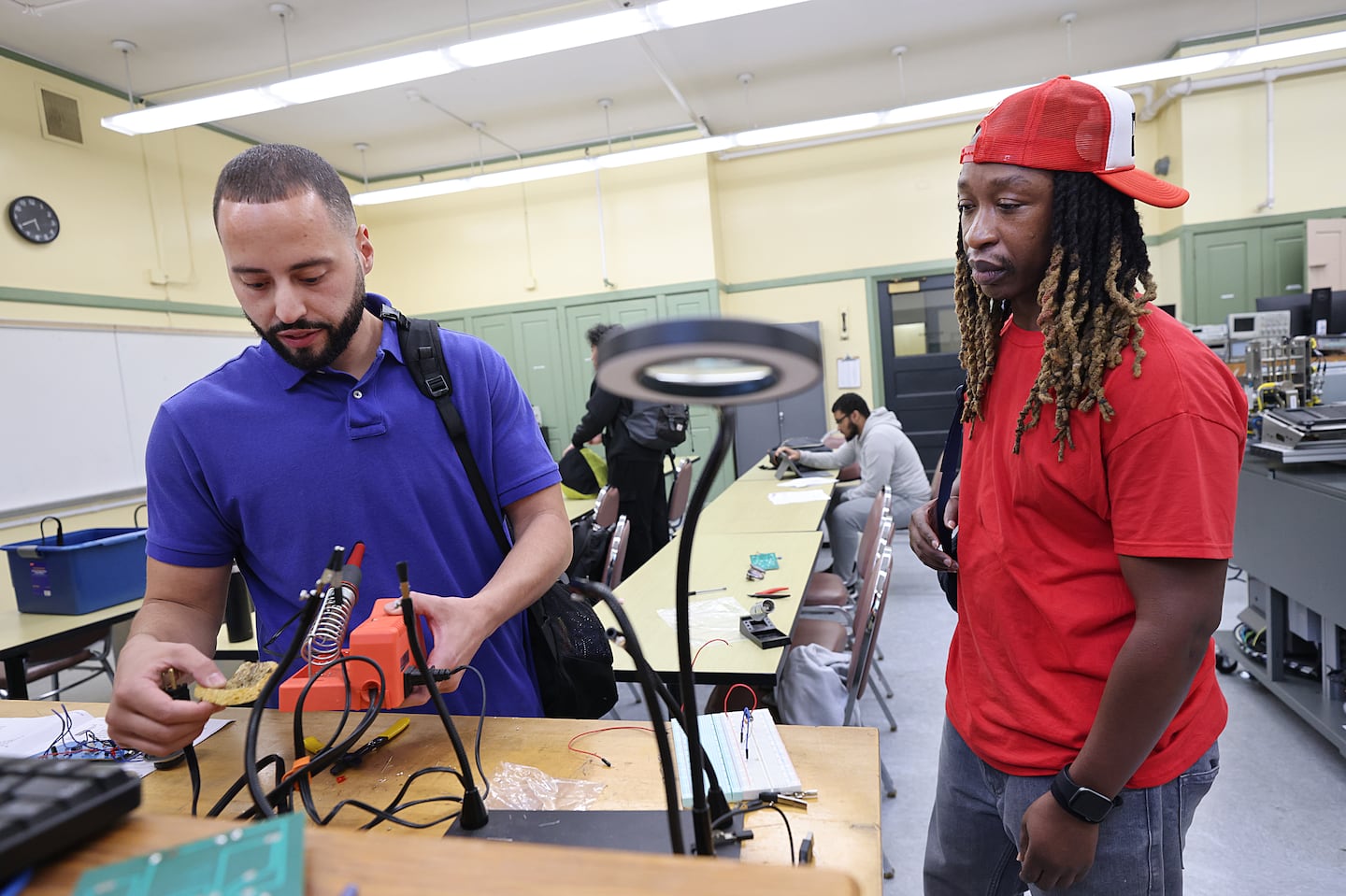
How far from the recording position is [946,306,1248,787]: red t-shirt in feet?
2.72

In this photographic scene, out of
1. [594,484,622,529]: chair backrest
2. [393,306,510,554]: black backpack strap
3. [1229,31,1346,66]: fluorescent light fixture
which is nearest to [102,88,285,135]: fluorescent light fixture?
[594,484,622,529]: chair backrest

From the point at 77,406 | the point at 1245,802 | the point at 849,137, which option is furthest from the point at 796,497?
the point at 77,406

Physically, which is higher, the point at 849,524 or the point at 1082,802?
the point at 1082,802

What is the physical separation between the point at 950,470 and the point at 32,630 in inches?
123

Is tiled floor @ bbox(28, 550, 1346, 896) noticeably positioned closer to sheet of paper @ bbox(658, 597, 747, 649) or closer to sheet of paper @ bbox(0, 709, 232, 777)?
sheet of paper @ bbox(658, 597, 747, 649)

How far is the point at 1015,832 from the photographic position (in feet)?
3.24

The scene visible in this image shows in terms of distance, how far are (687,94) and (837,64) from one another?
1330 millimetres

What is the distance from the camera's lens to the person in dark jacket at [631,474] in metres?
3.86

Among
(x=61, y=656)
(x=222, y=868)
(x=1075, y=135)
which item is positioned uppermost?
Answer: (x=1075, y=135)

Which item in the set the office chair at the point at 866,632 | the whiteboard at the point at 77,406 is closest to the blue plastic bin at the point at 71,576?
the whiteboard at the point at 77,406

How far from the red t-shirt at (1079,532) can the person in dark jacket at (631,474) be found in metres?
2.78

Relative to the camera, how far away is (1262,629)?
9.47 feet

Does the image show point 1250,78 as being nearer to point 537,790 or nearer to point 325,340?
point 325,340

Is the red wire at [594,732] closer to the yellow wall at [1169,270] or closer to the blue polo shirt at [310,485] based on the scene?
the blue polo shirt at [310,485]
